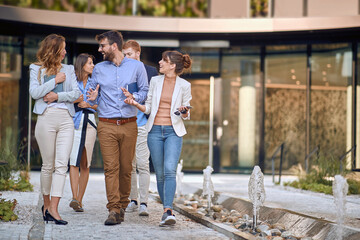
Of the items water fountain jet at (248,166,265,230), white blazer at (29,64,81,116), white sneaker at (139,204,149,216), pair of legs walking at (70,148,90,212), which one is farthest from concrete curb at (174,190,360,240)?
white blazer at (29,64,81,116)

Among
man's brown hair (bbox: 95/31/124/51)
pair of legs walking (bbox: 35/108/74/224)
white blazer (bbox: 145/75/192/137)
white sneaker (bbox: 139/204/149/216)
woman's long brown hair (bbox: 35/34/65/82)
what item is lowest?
white sneaker (bbox: 139/204/149/216)

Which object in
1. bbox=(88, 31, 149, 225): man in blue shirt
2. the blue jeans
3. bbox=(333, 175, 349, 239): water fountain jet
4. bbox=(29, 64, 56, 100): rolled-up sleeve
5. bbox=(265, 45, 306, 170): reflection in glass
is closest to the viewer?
bbox=(333, 175, 349, 239): water fountain jet

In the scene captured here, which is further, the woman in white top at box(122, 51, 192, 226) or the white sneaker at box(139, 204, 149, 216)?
the white sneaker at box(139, 204, 149, 216)

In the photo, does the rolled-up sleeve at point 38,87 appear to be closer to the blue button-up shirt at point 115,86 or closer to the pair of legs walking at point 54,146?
the pair of legs walking at point 54,146

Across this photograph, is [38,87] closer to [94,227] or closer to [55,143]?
[55,143]

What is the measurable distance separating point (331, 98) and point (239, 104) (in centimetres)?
221

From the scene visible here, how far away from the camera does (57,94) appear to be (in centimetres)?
635

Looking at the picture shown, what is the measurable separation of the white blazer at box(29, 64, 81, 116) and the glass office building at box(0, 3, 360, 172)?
7.46 metres

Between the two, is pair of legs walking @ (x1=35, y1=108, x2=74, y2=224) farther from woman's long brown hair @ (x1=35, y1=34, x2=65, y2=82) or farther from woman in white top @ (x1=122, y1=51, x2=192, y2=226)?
woman in white top @ (x1=122, y1=51, x2=192, y2=226)

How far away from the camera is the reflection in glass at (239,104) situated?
15.5m

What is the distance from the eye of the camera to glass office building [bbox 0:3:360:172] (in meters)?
14.2

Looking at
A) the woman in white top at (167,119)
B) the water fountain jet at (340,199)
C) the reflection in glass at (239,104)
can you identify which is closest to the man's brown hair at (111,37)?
the woman in white top at (167,119)

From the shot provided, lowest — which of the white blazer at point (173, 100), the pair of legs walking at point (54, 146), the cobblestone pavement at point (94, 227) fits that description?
the cobblestone pavement at point (94, 227)

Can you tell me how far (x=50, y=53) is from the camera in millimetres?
6406
